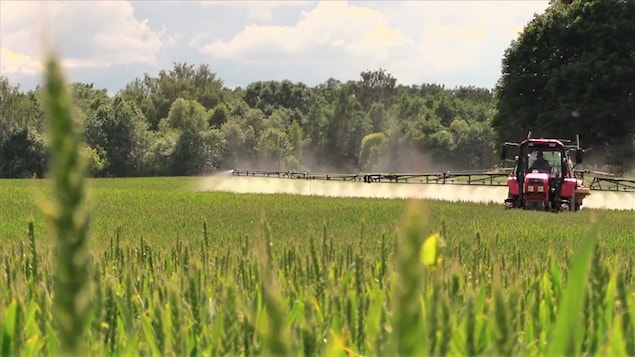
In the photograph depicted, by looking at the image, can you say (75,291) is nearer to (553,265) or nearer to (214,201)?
(553,265)

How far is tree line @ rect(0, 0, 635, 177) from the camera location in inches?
1630

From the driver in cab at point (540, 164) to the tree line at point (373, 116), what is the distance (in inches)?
462

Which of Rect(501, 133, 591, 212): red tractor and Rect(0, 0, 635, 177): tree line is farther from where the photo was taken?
Rect(0, 0, 635, 177): tree line

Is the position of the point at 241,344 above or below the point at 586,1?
below

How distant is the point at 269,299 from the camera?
688mm

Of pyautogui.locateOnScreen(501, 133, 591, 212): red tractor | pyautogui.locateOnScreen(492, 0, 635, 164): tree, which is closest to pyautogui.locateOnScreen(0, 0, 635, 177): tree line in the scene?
pyautogui.locateOnScreen(492, 0, 635, 164): tree

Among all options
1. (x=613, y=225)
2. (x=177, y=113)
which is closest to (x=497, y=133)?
(x=613, y=225)

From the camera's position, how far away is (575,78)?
4119 centimetres

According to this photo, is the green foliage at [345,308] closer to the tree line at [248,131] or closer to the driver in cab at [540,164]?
the driver in cab at [540,164]

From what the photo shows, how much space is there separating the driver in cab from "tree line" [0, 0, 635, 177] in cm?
1173

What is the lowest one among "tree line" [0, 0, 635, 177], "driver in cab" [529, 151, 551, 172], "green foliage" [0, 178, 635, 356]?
"green foliage" [0, 178, 635, 356]

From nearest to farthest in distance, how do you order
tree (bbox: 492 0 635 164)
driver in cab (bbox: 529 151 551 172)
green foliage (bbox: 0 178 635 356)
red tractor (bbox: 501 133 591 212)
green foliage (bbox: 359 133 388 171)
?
green foliage (bbox: 0 178 635 356)
red tractor (bbox: 501 133 591 212)
driver in cab (bbox: 529 151 551 172)
tree (bbox: 492 0 635 164)
green foliage (bbox: 359 133 388 171)

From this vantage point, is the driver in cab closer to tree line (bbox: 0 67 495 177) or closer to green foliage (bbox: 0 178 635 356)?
green foliage (bbox: 0 178 635 356)

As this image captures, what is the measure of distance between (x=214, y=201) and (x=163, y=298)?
1117 inches
